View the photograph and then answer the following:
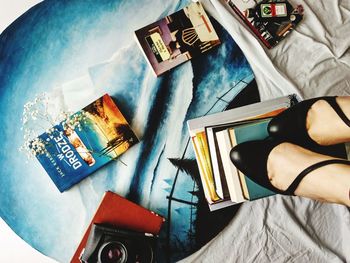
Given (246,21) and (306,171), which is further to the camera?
(246,21)

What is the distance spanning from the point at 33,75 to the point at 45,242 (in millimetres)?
428

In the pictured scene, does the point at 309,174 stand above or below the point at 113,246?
below

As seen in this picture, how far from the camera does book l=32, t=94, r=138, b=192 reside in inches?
39.9

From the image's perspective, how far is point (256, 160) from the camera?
3.34ft

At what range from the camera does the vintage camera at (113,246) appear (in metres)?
0.95

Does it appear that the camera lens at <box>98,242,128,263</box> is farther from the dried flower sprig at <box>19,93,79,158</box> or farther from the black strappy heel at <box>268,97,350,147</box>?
the black strappy heel at <box>268,97,350,147</box>

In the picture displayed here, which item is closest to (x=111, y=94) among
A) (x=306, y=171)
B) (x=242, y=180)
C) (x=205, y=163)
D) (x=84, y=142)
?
(x=84, y=142)

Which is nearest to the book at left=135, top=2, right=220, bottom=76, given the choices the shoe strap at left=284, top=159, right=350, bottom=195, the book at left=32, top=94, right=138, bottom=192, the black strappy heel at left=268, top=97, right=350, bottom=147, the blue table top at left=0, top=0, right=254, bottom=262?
the blue table top at left=0, top=0, right=254, bottom=262

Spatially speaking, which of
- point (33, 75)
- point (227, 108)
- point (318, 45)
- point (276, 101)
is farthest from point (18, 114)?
point (318, 45)

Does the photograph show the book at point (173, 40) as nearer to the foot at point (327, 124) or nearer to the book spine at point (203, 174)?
the book spine at point (203, 174)

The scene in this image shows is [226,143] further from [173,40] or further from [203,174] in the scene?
[173,40]

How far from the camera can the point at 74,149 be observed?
1.02 meters

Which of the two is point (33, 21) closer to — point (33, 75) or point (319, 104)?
point (33, 75)

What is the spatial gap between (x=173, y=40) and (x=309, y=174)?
0.49m
